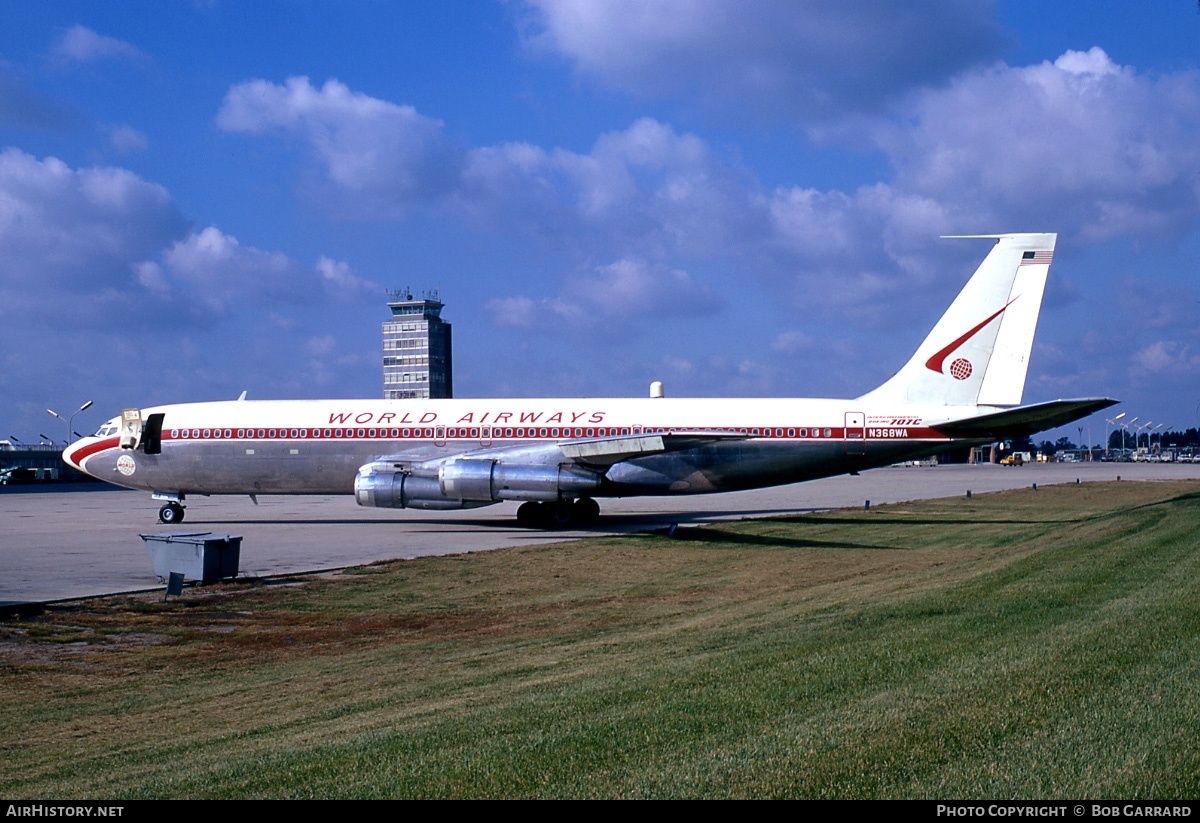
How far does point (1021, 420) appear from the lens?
87.5ft

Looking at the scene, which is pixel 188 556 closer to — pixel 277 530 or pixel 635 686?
pixel 635 686

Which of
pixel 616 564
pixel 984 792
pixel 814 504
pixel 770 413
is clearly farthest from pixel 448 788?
pixel 814 504

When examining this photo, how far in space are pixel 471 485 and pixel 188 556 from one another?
1034cm

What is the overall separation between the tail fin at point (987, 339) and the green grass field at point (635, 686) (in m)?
10.8

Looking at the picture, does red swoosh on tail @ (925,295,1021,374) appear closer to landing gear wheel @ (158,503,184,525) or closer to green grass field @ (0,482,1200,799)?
green grass field @ (0,482,1200,799)

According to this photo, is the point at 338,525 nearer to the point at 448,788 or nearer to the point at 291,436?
the point at 291,436

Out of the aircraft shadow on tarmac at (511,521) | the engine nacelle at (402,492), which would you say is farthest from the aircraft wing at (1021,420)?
the engine nacelle at (402,492)

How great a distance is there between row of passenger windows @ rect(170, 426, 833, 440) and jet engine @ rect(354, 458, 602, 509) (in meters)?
2.38

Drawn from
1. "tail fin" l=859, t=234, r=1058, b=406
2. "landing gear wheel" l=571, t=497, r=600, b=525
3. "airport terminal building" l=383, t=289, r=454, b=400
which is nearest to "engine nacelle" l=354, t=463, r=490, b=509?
"landing gear wheel" l=571, t=497, r=600, b=525

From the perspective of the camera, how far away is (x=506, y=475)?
2727 centimetres

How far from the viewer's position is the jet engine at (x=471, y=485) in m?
27.3

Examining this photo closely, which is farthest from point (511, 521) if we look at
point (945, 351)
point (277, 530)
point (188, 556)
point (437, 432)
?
point (188, 556)

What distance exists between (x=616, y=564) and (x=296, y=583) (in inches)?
246

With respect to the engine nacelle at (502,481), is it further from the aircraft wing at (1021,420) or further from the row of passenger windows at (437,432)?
the aircraft wing at (1021,420)
